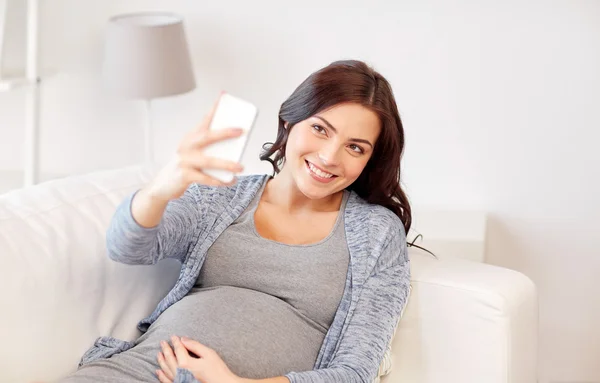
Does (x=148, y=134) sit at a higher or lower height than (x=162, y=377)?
higher

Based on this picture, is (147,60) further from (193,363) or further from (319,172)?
(193,363)

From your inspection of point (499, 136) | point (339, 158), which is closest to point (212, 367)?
point (339, 158)

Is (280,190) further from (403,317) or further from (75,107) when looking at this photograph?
(75,107)

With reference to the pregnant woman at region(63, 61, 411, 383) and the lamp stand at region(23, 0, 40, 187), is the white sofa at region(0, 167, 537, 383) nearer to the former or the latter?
the pregnant woman at region(63, 61, 411, 383)

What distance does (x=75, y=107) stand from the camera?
3.01 meters

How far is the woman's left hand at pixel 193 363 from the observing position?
4.76 ft

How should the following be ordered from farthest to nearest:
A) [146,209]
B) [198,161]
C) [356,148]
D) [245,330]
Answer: [356,148] → [245,330] → [146,209] → [198,161]

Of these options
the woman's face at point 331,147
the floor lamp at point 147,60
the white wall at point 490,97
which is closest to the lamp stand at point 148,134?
the floor lamp at point 147,60

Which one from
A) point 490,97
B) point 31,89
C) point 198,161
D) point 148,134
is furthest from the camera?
point 148,134

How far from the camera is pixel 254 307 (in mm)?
1612

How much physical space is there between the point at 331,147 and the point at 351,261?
8.9 inches

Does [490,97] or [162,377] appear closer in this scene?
[162,377]

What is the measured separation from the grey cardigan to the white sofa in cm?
6

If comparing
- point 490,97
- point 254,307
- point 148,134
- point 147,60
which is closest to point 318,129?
point 254,307
